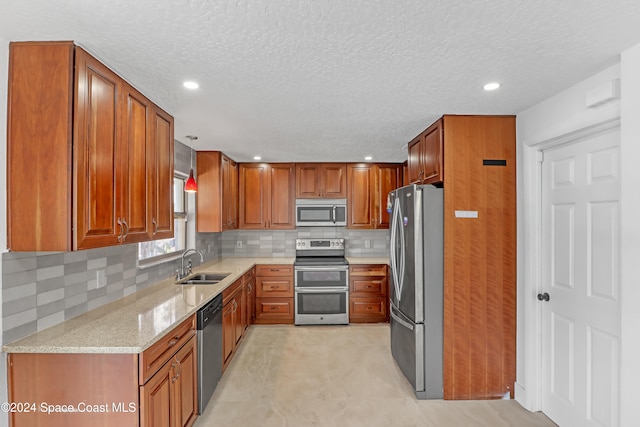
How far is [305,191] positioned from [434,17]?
11.6 feet

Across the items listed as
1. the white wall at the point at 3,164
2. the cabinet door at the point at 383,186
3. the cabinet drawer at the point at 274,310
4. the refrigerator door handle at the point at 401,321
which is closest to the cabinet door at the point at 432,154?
the refrigerator door handle at the point at 401,321

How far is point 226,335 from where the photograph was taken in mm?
3068

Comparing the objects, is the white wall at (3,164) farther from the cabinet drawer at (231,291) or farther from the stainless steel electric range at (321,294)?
the stainless steel electric range at (321,294)

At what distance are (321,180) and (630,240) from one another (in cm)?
355

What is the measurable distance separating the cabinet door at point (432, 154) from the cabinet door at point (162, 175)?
7.10 feet

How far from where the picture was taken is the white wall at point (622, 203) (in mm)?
1600

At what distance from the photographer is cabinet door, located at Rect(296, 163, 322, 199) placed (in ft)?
15.6

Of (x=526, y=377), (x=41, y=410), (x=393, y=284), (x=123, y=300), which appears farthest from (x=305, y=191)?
(x=41, y=410)

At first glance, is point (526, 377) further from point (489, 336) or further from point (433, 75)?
point (433, 75)

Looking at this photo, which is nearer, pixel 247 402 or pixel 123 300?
pixel 123 300

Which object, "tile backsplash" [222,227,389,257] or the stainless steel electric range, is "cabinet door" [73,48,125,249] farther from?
"tile backsplash" [222,227,389,257]

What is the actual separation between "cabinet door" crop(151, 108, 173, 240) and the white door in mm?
2860

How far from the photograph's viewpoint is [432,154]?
2832 millimetres

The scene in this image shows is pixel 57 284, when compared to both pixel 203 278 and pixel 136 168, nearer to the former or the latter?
pixel 136 168
